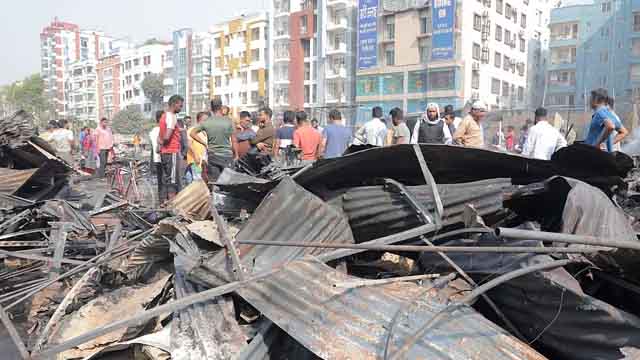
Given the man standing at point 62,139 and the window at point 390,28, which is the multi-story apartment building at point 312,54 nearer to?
the window at point 390,28

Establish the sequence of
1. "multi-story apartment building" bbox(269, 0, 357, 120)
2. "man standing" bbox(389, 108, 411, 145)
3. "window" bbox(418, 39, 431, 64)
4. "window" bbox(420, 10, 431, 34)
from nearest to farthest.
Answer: "man standing" bbox(389, 108, 411, 145), "window" bbox(420, 10, 431, 34), "window" bbox(418, 39, 431, 64), "multi-story apartment building" bbox(269, 0, 357, 120)

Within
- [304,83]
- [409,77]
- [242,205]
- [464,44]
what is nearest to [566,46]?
[464,44]

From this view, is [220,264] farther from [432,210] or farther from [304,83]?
[304,83]

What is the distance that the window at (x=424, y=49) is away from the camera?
43.3 m

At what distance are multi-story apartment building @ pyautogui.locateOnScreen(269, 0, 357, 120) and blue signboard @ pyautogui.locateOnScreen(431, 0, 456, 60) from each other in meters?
9.65

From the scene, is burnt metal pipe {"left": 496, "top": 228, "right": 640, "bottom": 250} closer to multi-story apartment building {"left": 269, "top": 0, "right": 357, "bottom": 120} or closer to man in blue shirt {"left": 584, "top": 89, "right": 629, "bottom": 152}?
man in blue shirt {"left": 584, "top": 89, "right": 629, "bottom": 152}

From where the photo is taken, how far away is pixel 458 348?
194 cm

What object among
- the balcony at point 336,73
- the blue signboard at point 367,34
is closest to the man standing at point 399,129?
the blue signboard at point 367,34

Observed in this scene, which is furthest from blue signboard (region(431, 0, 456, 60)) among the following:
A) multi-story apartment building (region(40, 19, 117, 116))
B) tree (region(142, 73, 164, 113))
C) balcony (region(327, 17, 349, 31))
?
multi-story apartment building (region(40, 19, 117, 116))

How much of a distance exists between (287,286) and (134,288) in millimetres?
1361

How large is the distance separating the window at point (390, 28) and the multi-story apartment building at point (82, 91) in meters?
61.3

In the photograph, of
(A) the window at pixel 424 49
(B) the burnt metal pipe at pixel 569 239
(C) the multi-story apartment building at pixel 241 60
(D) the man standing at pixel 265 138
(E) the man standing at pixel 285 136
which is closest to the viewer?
(B) the burnt metal pipe at pixel 569 239

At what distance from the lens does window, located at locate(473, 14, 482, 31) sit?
42312mm

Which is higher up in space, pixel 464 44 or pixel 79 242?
pixel 464 44
